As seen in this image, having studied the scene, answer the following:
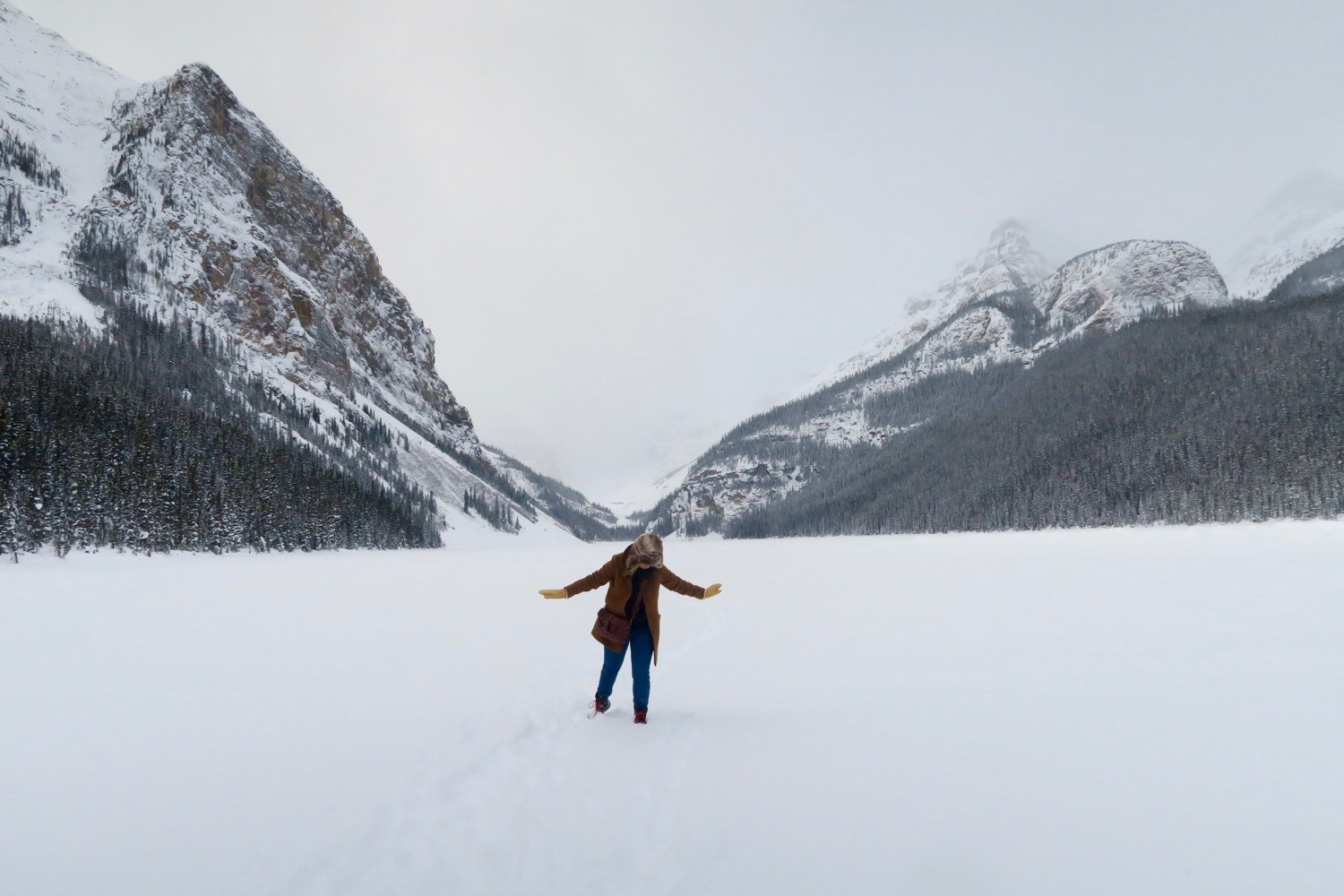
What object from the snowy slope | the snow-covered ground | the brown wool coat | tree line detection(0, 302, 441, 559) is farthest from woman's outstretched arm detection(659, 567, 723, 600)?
the snowy slope

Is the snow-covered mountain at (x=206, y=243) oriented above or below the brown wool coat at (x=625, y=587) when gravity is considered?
above

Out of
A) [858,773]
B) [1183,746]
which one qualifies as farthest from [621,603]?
[1183,746]

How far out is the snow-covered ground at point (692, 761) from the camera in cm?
385

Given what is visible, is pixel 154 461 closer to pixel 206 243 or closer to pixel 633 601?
pixel 633 601

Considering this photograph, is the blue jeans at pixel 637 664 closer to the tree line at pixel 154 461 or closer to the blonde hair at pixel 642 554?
the blonde hair at pixel 642 554

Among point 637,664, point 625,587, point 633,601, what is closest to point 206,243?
point 625,587

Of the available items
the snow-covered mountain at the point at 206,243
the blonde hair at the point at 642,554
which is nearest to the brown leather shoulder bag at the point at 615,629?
the blonde hair at the point at 642,554

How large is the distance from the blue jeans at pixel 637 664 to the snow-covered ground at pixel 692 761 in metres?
0.38

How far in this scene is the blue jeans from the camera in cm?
702

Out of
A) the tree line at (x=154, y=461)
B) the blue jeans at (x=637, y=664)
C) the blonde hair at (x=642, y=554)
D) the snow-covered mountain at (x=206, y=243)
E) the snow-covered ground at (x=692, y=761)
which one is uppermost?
the snow-covered mountain at (x=206, y=243)

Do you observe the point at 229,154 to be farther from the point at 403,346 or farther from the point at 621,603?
the point at 621,603

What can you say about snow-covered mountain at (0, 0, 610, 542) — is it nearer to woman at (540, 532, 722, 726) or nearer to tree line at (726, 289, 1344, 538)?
tree line at (726, 289, 1344, 538)

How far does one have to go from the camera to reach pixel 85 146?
14288cm

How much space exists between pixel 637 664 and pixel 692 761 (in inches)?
60.3
